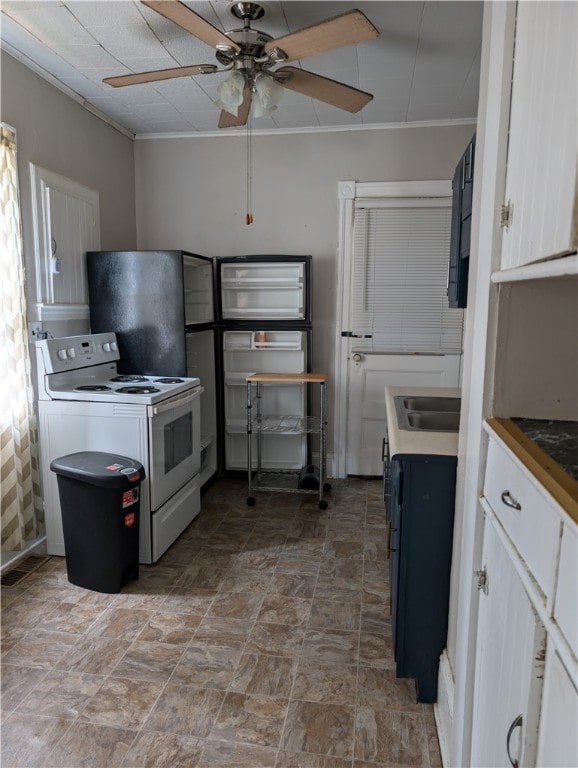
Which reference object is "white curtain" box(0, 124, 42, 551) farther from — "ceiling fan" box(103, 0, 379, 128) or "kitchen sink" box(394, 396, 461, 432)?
"kitchen sink" box(394, 396, 461, 432)

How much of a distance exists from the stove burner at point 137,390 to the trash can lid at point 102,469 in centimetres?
35

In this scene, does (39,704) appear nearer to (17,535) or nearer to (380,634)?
(17,535)

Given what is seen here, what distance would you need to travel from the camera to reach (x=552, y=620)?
2.53 feet

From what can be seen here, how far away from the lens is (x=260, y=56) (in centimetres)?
200

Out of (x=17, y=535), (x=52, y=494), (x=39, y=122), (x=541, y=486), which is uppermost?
(x=39, y=122)

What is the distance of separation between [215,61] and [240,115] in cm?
42

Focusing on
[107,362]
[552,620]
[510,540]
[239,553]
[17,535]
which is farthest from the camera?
[107,362]

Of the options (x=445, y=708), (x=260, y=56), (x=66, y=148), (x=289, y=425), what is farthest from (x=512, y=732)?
(x=66, y=148)

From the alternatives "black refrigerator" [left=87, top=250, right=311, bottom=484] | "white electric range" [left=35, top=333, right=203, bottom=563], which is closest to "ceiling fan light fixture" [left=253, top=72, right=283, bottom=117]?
"black refrigerator" [left=87, top=250, right=311, bottom=484]

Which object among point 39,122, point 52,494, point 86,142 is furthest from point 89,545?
point 86,142

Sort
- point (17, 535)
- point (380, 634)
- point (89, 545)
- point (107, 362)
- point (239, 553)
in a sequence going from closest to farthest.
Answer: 1. point (380, 634)
2. point (89, 545)
3. point (17, 535)
4. point (239, 553)
5. point (107, 362)

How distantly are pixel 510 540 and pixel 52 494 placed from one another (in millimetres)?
2404

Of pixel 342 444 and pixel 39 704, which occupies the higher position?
pixel 342 444

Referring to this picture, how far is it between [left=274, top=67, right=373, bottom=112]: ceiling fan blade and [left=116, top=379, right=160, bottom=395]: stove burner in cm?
160
